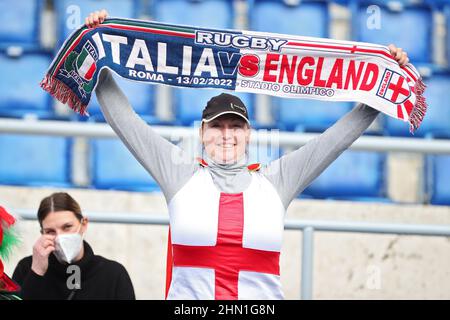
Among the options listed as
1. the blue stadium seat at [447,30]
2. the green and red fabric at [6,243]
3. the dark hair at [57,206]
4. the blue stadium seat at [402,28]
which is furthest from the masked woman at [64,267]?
the blue stadium seat at [447,30]

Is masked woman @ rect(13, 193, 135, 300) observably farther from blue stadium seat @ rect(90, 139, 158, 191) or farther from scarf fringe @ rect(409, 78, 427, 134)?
blue stadium seat @ rect(90, 139, 158, 191)

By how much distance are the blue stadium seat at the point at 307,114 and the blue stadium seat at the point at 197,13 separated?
0.58 meters

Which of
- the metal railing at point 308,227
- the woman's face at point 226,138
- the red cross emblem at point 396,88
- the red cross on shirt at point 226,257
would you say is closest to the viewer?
the red cross on shirt at point 226,257

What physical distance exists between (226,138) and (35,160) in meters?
2.65

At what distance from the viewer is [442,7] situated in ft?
19.8

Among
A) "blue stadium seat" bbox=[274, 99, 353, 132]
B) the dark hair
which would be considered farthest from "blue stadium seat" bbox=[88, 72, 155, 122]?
the dark hair

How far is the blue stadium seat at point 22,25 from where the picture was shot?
583cm

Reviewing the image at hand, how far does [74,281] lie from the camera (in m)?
3.94

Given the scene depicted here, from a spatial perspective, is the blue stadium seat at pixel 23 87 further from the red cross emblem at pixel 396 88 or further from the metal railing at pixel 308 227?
the red cross emblem at pixel 396 88

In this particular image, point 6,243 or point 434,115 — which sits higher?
point 434,115

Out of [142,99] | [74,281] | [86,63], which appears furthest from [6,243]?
[142,99]

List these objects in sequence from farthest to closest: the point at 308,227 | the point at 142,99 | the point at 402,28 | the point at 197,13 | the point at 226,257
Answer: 1. the point at 402,28
2. the point at 197,13
3. the point at 142,99
4. the point at 308,227
5. the point at 226,257

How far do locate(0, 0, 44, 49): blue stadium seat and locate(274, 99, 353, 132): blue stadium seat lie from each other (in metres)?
1.47

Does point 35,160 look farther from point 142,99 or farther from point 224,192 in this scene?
point 224,192
